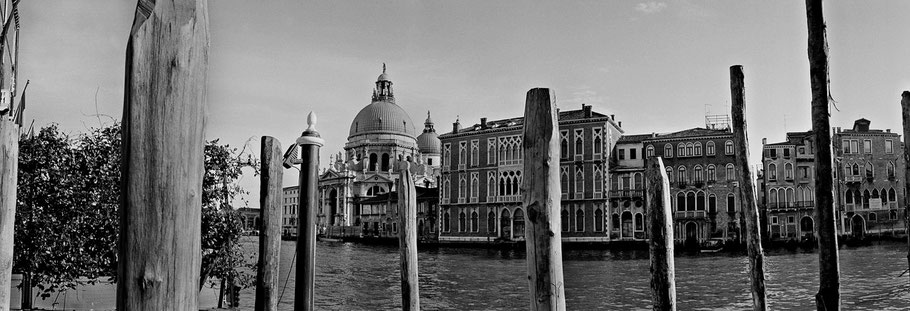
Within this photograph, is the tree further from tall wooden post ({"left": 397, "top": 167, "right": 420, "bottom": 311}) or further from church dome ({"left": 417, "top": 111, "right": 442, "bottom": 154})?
church dome ({"left": 417, "top": 111, "right": 442, "bottom": 154})

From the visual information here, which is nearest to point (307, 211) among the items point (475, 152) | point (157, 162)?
point (157, 162)

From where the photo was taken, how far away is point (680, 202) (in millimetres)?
42188

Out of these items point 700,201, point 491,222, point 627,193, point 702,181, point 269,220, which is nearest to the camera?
point 269,220

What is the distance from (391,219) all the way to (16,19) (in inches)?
2153

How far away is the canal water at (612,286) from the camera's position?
13812mm

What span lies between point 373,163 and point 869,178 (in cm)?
4749

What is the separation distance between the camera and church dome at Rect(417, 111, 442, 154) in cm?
8119

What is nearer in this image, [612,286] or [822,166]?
[822,166]

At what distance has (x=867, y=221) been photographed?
4134 cm

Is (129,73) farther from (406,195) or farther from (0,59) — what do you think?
(406,195)

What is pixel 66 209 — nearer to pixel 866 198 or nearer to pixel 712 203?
pixel 712 203

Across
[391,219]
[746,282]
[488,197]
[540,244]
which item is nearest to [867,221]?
[488,197]

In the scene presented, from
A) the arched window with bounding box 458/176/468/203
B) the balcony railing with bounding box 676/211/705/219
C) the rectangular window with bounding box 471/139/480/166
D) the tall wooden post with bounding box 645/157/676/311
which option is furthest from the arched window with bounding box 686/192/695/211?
the tall wooden post with bounding box 645/157/676/311

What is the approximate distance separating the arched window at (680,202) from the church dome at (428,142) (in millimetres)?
41682
